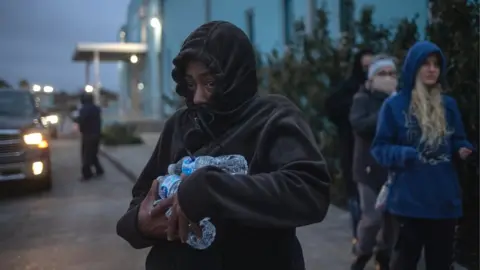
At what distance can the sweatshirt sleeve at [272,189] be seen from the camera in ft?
5.09

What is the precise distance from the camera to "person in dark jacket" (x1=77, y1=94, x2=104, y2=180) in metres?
12.6

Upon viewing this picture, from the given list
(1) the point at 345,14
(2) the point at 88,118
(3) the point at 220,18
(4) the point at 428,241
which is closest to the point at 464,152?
(4) the point at 428,241

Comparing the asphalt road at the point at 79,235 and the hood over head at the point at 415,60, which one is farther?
the asphalt road at the point at 79,235

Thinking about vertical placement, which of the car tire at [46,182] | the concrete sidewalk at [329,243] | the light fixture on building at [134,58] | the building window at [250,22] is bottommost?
the car tire at [46,182]

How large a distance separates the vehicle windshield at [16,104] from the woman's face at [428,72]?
9189 millimetres

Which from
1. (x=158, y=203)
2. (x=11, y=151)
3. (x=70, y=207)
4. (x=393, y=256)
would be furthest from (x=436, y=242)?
(x=11, y=151)

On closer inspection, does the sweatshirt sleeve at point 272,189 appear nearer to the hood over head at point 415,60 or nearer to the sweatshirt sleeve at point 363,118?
the hood over head at point 415,60

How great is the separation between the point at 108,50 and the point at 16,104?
78.7 feet

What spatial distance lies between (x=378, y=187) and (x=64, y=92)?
227 feet

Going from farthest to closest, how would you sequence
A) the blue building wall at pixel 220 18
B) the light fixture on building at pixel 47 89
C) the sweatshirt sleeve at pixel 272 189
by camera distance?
the light fixture on building at pixel 47 89, the blue building wall at pixel 220 18, the sweatshirt sleeve at pixel 272 189

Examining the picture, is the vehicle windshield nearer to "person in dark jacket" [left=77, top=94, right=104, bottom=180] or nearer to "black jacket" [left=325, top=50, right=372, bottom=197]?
"person in dark jacket" [left=77, top=94, right=104, bottom=180]

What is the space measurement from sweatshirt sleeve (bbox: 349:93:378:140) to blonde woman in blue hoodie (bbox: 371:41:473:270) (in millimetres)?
1096

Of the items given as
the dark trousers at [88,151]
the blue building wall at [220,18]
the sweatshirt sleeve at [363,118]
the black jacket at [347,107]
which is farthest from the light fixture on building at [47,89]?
the sweatshirt sleeve at [363,118]

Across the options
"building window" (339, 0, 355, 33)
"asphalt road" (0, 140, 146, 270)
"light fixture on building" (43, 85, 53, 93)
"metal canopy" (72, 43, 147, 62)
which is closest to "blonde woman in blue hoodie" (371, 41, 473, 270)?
"asphalt road" (0, 140, 146, 270)
